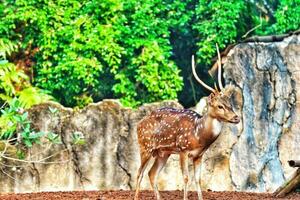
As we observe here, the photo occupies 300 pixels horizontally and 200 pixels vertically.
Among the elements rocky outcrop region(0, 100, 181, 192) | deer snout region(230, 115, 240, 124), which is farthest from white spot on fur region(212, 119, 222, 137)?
rocky outcrop region(0, 100, 181, 192)

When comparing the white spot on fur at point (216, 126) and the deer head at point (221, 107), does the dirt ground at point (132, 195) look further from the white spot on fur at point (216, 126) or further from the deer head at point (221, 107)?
the deer head at point (221, 107)

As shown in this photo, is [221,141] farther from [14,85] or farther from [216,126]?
[14,85]

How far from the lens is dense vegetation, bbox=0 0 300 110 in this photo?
46.9 feet

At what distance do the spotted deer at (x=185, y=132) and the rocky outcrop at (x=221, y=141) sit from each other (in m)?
2.71

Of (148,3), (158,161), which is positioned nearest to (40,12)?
(148,3)

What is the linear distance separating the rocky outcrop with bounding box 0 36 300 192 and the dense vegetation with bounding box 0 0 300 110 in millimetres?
1923

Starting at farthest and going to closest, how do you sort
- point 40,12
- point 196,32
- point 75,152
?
point 196,32 → point 40,12 → point 75,152

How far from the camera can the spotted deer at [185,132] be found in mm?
8531

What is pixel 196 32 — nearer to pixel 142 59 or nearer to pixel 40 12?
pixel 142 59

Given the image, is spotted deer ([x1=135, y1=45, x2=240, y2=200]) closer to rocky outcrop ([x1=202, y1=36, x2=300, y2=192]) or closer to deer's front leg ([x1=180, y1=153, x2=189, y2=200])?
deer's front leg ([x1=180, y1=153, x2=189, y2=200])

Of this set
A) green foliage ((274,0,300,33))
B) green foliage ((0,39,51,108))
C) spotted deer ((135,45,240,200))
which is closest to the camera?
spotted deer ((135,45,240,200))

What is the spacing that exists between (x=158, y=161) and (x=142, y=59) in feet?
17.1

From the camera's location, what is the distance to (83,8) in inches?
573

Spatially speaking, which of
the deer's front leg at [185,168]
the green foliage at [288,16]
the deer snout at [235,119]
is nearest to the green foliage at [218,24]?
the green foliage at [288,16]
